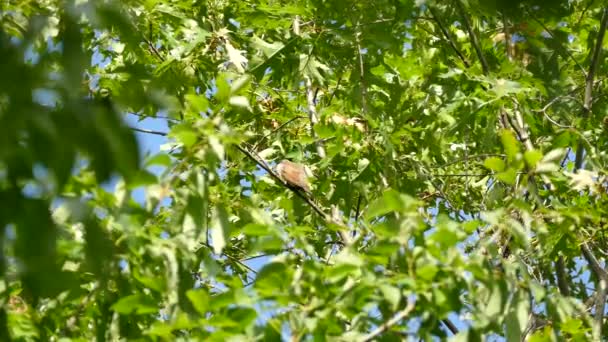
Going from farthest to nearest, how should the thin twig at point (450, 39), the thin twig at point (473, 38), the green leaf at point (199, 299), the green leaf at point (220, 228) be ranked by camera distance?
the thin twig at point (450, 39) → the thin twig at point (473, 38) → the green leaf at point (220, 228) → the green leaf at point (199, 299)

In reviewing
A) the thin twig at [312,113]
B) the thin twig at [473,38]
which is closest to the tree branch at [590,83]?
the thin twig at [473,38]

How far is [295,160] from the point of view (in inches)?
147

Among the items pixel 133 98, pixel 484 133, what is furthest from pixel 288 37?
pixel 133 98

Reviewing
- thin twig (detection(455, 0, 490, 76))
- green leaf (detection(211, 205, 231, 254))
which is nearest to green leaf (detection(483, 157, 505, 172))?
green leaf (detection(211, 205, 231, 254))

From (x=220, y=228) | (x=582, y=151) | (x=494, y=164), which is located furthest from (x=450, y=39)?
(x=220, y=228)

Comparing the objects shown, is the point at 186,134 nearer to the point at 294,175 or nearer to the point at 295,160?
the point at 294,175

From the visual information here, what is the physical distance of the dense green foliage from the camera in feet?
3.20

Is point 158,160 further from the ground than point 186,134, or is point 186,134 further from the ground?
point 186,134

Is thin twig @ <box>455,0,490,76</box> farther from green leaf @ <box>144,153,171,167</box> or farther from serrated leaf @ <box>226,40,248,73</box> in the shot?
green leaf @ <box>144,153,171,167</box>

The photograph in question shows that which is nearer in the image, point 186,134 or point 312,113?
point 186,134

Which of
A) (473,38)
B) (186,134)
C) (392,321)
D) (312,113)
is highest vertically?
(473,38)

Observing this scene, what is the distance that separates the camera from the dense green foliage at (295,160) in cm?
98

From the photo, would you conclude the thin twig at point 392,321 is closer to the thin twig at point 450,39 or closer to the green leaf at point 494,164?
the green leaf at point 494,164

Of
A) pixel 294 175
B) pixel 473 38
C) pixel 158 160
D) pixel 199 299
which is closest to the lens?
pixel 158 160
